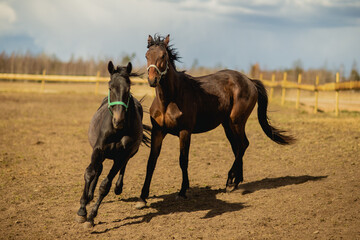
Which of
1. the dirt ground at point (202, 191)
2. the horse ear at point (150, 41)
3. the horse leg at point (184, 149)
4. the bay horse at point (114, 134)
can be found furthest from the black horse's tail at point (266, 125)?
the bay horse at point (114, 134)

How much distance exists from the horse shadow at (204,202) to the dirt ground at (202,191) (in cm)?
2

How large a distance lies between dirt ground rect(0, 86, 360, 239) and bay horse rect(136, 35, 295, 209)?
49 centimetres

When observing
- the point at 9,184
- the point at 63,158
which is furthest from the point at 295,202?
the point at 63,158

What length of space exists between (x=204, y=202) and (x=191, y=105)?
1.56 m

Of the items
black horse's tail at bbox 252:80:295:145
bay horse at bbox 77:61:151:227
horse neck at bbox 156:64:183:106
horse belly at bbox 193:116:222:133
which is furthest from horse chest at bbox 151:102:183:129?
black horse's tail at bbox 252:80:295:145

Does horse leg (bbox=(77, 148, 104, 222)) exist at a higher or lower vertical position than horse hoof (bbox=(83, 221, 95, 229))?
higher

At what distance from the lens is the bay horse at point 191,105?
237 inches

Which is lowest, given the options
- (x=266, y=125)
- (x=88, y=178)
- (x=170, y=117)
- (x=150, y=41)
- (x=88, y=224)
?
(x=88, y=224)

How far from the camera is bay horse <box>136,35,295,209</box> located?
6.03 meters

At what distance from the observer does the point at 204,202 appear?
20.5 feet

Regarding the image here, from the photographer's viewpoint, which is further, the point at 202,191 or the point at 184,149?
the point at 202,191

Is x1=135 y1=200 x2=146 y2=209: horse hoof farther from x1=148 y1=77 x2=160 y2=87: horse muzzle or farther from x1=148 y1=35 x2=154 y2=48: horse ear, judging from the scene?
x1=148 y1=35 x2=154 y2=48: horse ear

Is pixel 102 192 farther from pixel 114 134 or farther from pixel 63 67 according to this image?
pixel 63 67

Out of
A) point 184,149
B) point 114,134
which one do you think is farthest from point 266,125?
point 114,134
